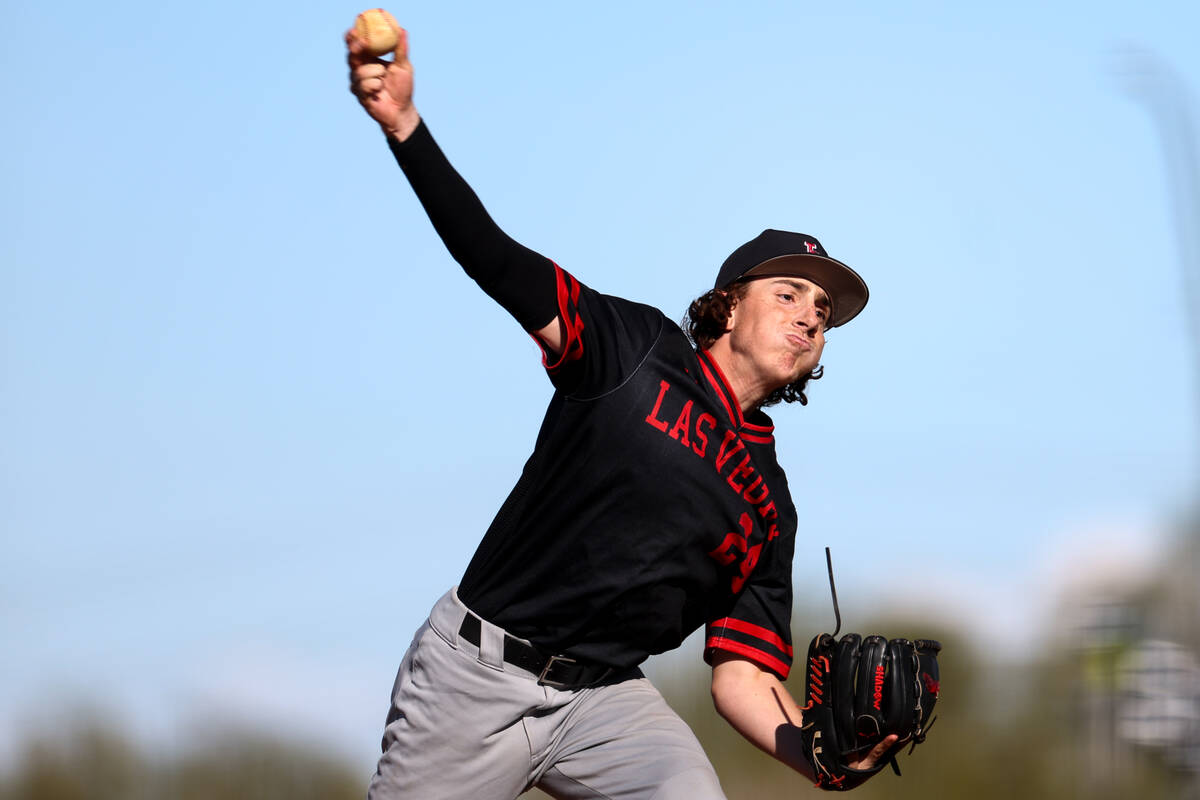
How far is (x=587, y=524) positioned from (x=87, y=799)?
18.1 meters

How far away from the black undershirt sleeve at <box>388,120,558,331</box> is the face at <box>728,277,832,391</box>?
0.99 meters

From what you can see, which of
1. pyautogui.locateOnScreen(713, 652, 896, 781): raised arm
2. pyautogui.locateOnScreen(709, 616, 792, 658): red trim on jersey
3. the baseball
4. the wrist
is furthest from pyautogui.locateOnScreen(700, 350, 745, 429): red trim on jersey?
the baseball

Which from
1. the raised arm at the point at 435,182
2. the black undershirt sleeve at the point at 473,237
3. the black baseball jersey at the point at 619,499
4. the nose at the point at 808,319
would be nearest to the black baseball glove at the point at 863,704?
the black baseball jersey at the point at 619,499

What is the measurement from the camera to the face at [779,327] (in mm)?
4867

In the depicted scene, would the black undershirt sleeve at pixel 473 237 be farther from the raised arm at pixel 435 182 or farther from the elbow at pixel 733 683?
the elbow at pixel 733 683

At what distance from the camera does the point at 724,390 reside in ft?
15.7

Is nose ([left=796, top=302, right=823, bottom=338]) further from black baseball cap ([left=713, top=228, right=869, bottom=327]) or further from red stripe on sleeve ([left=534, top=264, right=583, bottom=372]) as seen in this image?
red stripe on sleeve ([left=534, top=264, right=583, bottom=372])

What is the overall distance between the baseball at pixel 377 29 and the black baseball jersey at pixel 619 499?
3.06 feet

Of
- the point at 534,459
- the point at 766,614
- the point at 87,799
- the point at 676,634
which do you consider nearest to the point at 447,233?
the point at 534,459

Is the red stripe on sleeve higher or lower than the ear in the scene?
lower

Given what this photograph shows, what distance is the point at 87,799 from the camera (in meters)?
20.2

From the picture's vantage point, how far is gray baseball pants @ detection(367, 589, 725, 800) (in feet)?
14.9

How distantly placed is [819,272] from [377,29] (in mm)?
2131

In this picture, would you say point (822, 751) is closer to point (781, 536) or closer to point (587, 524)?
point (781, 536)
